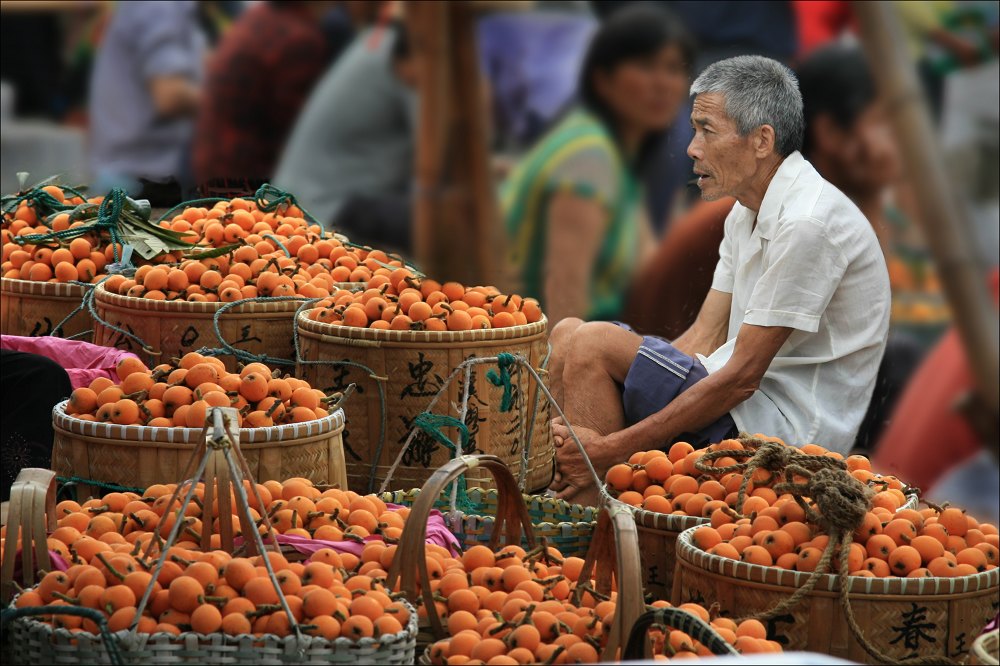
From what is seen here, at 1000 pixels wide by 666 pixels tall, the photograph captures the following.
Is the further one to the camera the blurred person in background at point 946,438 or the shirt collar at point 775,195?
the shirt collar at point 775,195

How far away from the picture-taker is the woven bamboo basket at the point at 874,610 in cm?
221

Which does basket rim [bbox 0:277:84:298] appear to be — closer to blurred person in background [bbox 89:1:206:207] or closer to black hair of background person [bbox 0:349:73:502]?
black hair of background person [bbox 0:349:73:502]

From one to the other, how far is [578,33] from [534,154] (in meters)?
0.73

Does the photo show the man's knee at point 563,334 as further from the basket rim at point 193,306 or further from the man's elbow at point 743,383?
the basket rim at point 193,306

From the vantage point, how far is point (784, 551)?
2295 millimetres

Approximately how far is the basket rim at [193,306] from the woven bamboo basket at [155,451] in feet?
2.12

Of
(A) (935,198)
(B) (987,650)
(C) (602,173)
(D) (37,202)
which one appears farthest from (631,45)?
(A) (935,198)

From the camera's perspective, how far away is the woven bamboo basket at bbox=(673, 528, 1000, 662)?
2.21 meters

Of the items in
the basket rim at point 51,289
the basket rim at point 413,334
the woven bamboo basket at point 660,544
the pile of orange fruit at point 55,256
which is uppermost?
the pile of orange fruit at point 55,256

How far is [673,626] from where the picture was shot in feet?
6.43

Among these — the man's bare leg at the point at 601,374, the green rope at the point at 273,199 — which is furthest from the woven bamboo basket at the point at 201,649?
the green rope at the point at 273,199

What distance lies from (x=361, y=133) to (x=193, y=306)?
1.33m

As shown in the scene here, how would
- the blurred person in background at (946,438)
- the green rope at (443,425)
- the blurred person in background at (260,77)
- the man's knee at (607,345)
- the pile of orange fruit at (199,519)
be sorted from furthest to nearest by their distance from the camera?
the man's knee at (607,345), the blurred person in background at (946,438), the green rope at (443,425), the pile of orange fruit at (199,519), the blurred person in background at (260,77)

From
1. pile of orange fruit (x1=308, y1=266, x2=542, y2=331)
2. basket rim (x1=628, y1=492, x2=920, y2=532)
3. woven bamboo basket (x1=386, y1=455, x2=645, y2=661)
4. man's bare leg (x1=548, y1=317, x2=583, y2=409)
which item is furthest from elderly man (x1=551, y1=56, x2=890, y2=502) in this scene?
woven bamboo basket (x1=386, y1=455, x2=645, y2=661)
